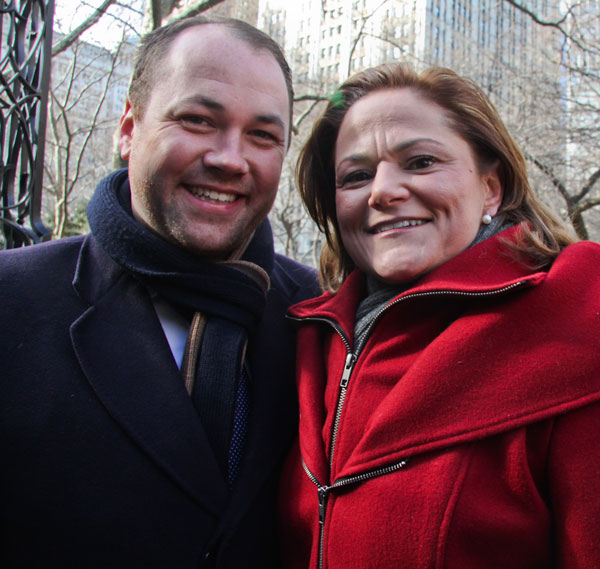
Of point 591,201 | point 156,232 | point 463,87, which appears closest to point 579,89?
point 591,201

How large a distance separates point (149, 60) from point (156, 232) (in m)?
0.69

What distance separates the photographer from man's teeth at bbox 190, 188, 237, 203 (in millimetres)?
2061

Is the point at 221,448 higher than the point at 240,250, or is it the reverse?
the point at 240,250

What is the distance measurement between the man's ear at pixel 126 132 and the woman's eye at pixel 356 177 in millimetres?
895

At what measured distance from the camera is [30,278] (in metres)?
1.88

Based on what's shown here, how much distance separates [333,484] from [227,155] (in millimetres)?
1196

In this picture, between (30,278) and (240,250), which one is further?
(240,250)

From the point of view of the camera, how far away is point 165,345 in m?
1.87

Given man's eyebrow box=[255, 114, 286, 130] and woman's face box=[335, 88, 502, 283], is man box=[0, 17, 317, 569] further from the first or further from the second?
woman's face box=[335, 88, 502, 283]

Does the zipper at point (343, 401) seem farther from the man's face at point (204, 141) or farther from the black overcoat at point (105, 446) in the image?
the man's face at point (204, 141)

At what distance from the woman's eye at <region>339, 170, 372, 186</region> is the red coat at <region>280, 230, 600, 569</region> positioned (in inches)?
20.1

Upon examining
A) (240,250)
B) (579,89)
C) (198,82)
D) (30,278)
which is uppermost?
(579,89)

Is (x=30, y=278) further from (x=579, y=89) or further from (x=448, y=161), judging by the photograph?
(x=579, y=89)

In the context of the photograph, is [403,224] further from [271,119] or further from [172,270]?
[172,270]
